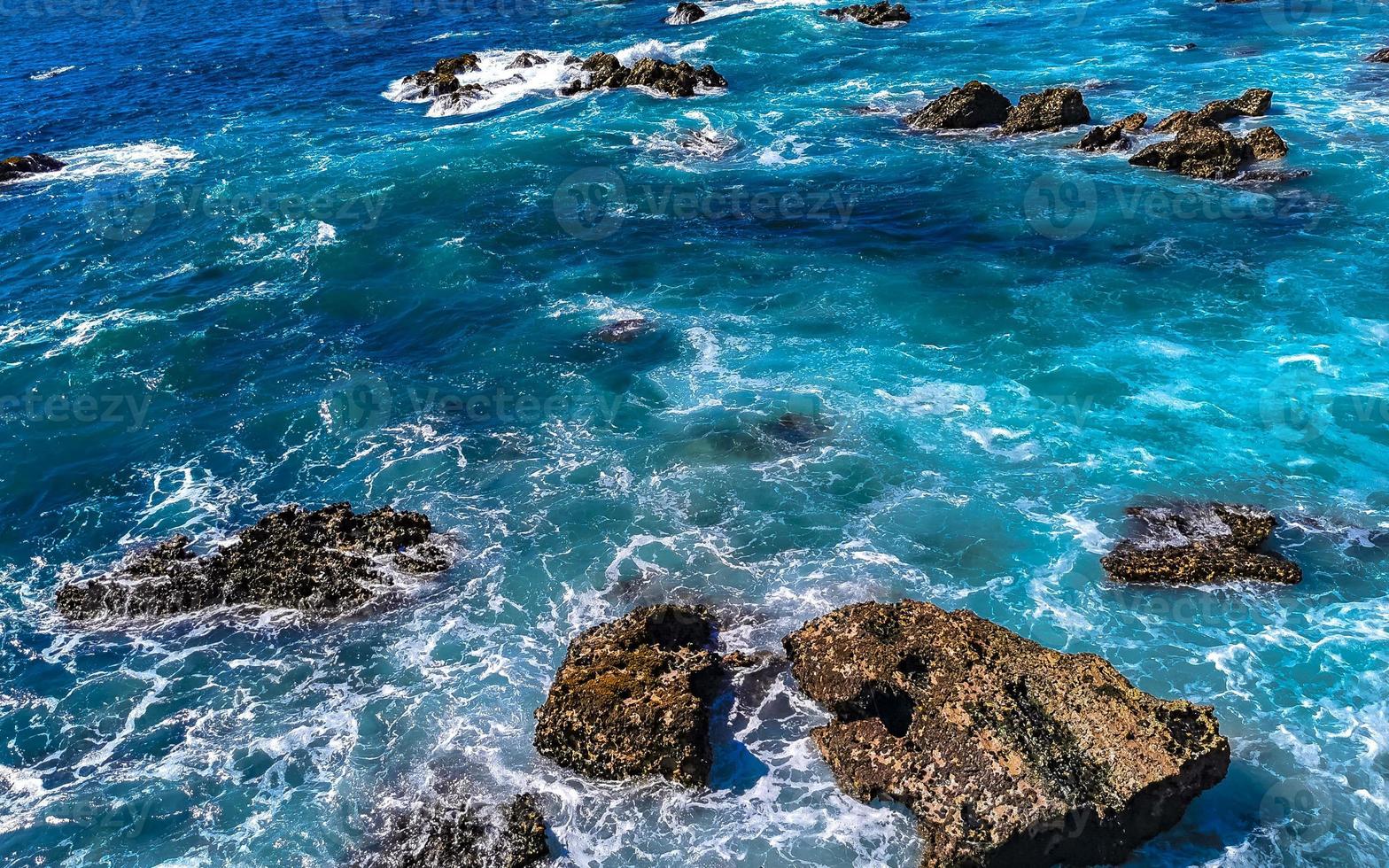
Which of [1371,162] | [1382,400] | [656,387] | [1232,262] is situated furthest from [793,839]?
[1371,162]

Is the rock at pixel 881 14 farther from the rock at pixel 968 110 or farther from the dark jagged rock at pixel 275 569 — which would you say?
the dark jagged rock at pixel 275 569

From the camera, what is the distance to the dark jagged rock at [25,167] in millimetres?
52594

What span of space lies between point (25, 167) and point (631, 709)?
2159 inches

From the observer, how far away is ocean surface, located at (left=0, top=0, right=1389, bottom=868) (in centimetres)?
2027

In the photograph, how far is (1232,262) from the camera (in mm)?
37281

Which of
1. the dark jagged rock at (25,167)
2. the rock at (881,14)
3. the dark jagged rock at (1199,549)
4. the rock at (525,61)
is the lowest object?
the dark jagged rock at (1199,549)

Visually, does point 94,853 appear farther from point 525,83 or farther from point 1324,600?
point 525,83

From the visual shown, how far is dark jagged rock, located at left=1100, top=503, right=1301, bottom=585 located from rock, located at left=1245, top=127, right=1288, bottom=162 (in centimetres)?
2690

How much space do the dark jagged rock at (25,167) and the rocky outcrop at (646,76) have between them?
31419mm

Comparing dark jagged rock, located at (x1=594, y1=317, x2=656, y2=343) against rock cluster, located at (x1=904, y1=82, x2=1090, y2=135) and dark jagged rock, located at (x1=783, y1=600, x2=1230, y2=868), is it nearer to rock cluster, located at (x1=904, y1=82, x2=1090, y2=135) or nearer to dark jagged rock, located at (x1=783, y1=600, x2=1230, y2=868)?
dark jagged rock, located at (x1=783, y1=600, x2=1230, y2=868)

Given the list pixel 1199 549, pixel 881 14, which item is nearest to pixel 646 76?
pixel 881 14

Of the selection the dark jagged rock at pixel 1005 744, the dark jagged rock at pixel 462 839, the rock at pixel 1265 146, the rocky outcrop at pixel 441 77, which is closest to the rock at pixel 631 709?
the dark jagged rock at pixel 462 839

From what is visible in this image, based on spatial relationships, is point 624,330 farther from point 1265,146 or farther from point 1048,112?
point 1265,146

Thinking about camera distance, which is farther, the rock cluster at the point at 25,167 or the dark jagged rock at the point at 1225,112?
the rock cluster at the point at 25,167
